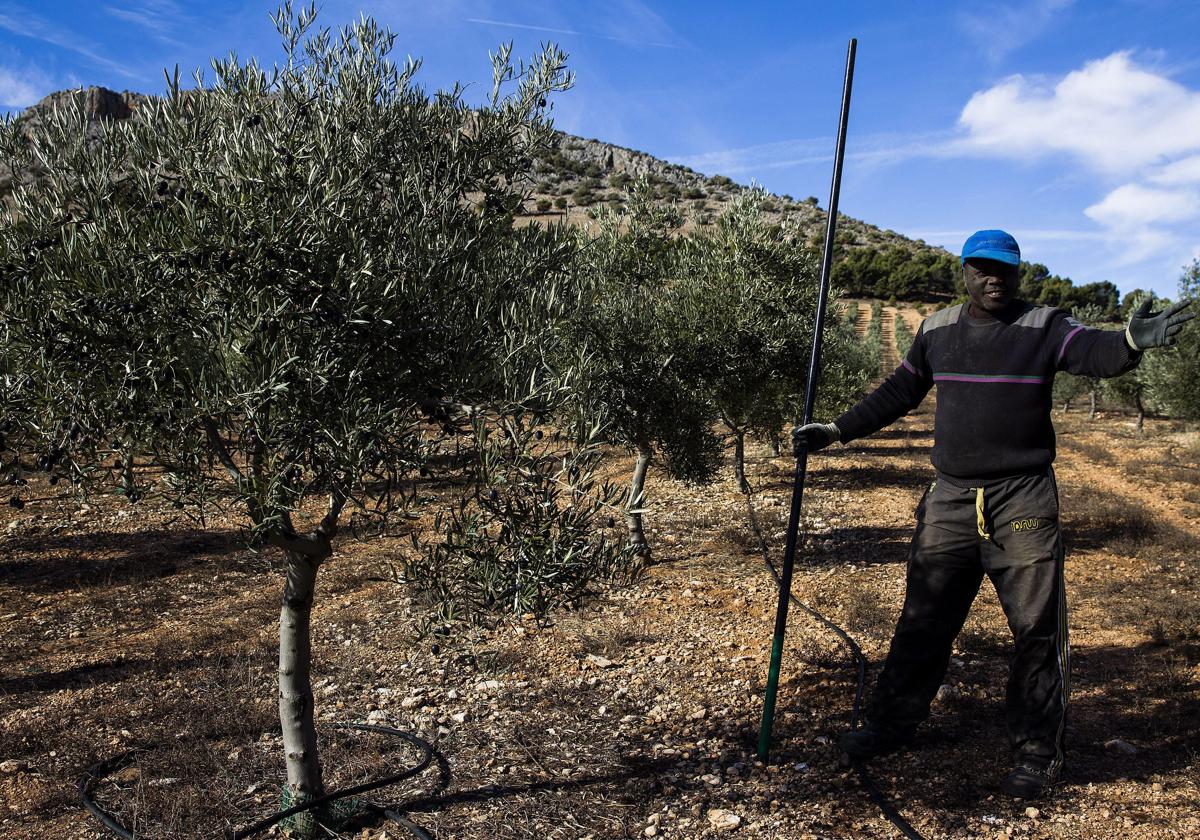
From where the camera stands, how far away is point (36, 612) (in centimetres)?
1031

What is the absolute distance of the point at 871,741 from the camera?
235 inches

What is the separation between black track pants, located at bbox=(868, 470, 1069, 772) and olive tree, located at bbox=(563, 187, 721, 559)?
470 cm

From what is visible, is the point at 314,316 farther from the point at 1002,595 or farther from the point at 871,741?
the point at 871,741

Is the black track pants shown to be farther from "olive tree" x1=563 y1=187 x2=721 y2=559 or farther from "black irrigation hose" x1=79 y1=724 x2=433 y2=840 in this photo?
"olive tree" x1=563 y1=187 x2=721 y2=559

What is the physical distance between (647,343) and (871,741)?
6.43m

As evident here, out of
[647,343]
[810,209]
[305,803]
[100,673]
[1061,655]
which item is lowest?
[100,673]

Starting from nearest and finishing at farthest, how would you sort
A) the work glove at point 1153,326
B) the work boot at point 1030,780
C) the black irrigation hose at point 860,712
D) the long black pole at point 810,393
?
the work glove at point 1153,326
the black irrigation hose at point 860,712
the work boot at point 1030,780
the long black pole at point 810,393

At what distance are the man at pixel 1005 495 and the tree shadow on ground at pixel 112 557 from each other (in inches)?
357

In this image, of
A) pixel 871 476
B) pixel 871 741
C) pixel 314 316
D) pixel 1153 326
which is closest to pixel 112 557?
pixel 314 316

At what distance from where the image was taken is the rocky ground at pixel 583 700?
5.52 meters

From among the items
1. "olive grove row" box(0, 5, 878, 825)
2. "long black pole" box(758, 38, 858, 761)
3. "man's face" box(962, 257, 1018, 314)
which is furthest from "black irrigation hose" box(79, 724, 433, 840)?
"man's face" box(962, 257, 1018, 314)

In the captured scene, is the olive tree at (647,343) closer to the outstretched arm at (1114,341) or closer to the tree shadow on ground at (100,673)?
the outstretched arm at (1114,341)

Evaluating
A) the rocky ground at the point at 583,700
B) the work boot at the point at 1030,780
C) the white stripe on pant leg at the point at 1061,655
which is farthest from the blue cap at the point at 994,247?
the rocky ground at the point at 583,700

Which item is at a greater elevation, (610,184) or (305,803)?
(610,184)
